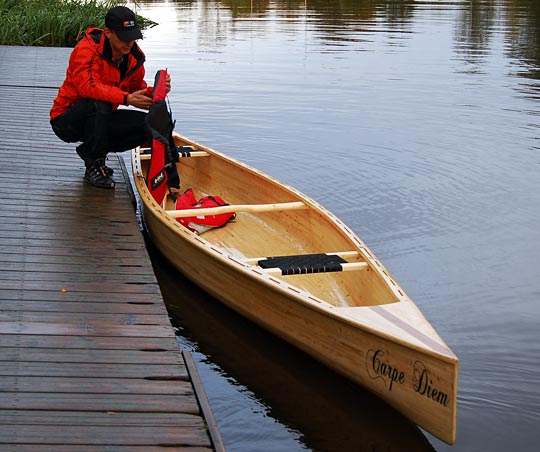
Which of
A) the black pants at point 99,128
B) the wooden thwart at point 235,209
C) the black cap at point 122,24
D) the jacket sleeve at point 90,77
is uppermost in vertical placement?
the black cap at point 122,24

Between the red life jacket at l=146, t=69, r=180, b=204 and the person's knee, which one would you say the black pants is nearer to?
the person's knee

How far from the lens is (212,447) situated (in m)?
3.54

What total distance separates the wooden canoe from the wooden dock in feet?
1.53

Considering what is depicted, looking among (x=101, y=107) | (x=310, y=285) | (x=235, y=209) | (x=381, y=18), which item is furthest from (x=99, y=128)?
(x=381, y=18)

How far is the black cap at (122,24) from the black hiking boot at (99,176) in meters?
1.03

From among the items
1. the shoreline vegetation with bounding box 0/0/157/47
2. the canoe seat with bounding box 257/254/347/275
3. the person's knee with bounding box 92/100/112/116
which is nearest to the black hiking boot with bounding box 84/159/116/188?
the person's knee with bounding box 92/100/112/116

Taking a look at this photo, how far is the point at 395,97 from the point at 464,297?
7927mm

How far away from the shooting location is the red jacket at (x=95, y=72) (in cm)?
639

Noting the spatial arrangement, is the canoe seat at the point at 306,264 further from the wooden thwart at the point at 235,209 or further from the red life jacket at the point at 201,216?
the red life jacket at the point at 201,216

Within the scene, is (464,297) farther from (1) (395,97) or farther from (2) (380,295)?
(1) (395,97)

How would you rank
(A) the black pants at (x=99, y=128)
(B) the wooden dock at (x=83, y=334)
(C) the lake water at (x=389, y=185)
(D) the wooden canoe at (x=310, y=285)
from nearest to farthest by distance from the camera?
(B) the wooden dock at (x=83, y=334) < (D) the wooden canoe at (x=310, y=285) < (C) the lake water at (x=389, y=185) < (A) the black pants at (x=99, y=128)

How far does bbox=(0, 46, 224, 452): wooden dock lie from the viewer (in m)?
3.59

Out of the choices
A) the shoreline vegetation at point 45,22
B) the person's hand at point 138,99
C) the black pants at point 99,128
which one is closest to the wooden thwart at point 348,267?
the person's hand at point 138,99

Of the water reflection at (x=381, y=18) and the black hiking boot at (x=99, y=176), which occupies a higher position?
the water reflection at (x=381, y=18)
